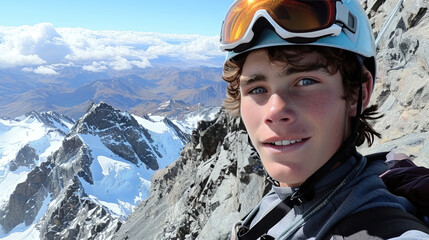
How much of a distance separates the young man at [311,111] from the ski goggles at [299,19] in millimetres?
10

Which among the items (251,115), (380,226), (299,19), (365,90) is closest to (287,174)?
(251,115)

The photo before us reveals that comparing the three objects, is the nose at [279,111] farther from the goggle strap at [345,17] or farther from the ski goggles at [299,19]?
the goggle strap at [345,17]

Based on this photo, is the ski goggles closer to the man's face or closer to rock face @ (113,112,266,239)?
the man's face

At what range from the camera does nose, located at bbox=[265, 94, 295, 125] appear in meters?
2.96

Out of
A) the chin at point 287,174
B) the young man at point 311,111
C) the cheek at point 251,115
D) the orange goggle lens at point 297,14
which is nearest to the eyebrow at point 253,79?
the young man at point 311,111

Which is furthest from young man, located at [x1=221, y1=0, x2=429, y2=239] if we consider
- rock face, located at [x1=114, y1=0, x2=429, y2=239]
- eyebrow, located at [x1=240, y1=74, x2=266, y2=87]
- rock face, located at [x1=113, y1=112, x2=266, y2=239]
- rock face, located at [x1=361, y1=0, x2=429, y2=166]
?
rock face, located at [x1=113, y1=112, x2=266, y2=239]

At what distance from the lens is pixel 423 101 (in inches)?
428

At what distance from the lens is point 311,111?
2.95m

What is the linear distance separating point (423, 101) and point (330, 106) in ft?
32.6

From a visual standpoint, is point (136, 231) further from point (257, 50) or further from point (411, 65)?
point (257, 50)

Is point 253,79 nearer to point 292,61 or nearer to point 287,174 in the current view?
point 292,61

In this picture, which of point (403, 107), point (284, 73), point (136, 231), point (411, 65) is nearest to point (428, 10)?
point (411, 65)

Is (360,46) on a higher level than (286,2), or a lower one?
lower

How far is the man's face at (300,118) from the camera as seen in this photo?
2.95m
